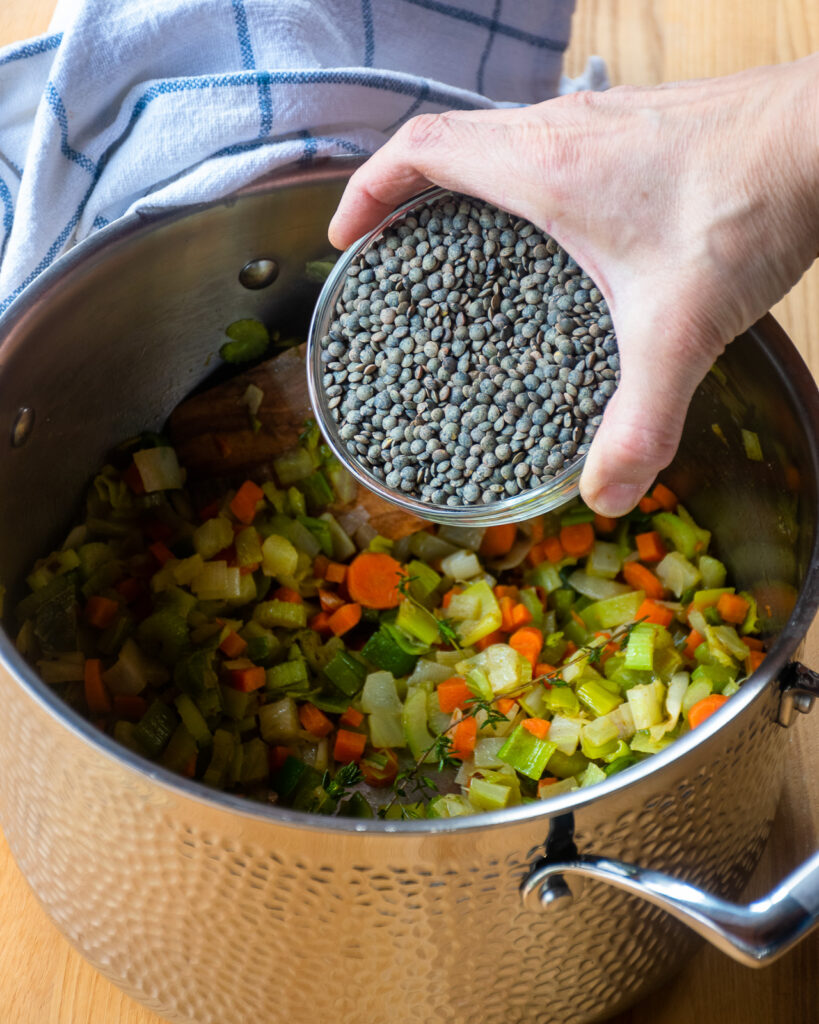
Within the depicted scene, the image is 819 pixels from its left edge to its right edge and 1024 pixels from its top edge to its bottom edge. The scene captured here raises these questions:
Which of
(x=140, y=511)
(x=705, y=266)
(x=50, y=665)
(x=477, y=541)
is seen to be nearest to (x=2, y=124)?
(x=140, y=511)

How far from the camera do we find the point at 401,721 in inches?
44.6

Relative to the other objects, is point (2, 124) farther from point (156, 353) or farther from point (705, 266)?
point (705, 266)

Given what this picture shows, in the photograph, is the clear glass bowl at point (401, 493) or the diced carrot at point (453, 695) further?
the diced carrot at point (453, 695)

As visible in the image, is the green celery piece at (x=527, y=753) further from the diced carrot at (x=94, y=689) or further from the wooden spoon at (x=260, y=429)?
the diced carrot at (x=94, y=689)

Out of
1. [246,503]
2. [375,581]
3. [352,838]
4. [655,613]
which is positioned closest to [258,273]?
[246,503]

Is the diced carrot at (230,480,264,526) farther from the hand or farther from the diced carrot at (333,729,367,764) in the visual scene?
the hand

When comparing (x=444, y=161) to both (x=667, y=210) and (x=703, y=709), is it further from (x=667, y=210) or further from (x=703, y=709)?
(x=703, y=709)

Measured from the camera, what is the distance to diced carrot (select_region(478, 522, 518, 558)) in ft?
4.11

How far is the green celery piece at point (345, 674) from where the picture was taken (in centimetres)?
116

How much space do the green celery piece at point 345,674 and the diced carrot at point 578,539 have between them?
287 mm

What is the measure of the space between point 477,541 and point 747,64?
2.74ft

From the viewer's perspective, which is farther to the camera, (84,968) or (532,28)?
(532,28)

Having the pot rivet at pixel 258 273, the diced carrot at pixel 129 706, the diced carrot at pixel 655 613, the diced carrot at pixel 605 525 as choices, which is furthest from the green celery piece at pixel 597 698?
the pot rivet at pixel 258 273

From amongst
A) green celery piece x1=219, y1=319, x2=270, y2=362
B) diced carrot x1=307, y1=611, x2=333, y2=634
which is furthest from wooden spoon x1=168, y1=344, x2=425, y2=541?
diced carrot x1=307, y1=611, x2=333, y2=634
